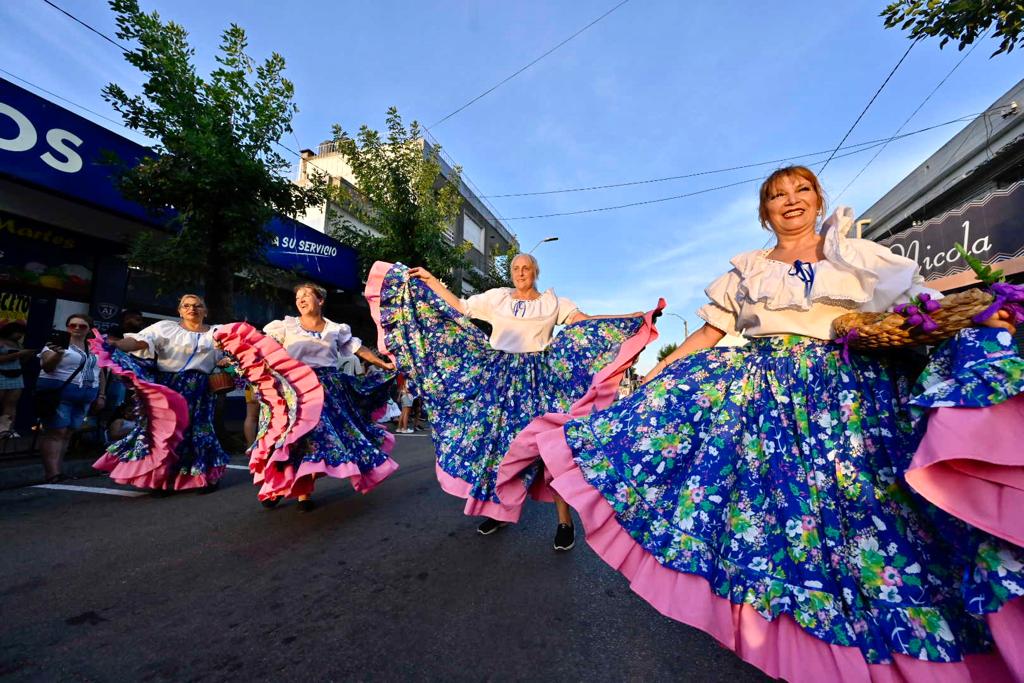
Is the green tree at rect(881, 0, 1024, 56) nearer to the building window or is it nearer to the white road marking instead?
the white road marking

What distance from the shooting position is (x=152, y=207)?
23.4 feet

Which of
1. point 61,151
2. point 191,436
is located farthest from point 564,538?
point 61,151

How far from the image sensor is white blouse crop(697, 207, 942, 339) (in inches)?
65.2

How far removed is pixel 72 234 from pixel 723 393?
10.9m

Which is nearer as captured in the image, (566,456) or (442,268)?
(566,456)

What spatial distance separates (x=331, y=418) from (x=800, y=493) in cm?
359

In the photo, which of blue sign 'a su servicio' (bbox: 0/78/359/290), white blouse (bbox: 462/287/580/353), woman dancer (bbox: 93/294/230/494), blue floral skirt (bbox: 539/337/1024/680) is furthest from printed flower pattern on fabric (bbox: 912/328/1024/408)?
blue sign 'a su servicio' (bbox: 0/78/359/290)

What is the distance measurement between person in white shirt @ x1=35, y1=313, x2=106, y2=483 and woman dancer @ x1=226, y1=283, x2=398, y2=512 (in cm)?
253

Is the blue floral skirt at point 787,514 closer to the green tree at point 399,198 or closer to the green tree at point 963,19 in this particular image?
the green tree at point 963,19

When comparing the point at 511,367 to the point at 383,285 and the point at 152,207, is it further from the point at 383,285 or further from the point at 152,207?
the point at 152,207

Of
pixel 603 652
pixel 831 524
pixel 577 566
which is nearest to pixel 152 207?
pixel 577 566

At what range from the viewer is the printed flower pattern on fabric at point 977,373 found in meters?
1.15

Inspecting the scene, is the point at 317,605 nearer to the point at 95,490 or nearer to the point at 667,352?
the point at 95,490

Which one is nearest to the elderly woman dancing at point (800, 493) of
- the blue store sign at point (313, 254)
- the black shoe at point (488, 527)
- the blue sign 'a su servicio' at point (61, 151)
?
the black shoe at point (488, 527)
